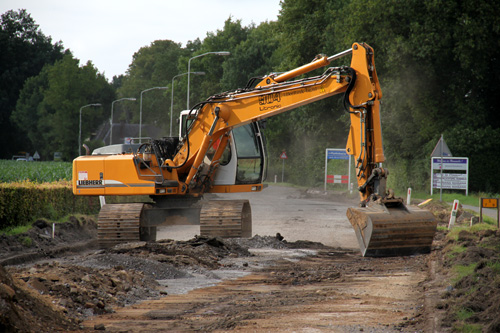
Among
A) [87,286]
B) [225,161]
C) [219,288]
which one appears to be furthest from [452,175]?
[87,286]

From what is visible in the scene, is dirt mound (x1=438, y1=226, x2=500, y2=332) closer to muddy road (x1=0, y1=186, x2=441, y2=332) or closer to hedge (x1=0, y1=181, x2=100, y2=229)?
muddy road (x1=0, y1=186, x2=441, y2=332)

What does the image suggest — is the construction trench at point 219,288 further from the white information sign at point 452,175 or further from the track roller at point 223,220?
the white information sign at point 452,175

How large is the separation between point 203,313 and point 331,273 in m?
3.78

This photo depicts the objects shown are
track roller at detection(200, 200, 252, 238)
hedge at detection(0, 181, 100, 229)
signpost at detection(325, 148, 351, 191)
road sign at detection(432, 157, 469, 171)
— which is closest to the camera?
track roller at detection(200, 200, 252, 238)

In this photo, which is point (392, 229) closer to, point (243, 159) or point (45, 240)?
point (243, 159)

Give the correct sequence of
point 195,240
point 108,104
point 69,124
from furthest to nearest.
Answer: point 108,104
point 69,124
point 195,240

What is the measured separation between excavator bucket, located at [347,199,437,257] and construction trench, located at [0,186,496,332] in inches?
12.2

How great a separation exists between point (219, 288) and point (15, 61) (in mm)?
87319

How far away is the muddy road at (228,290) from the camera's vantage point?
7539 mm

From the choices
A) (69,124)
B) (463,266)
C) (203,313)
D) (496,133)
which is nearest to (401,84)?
(496,133)

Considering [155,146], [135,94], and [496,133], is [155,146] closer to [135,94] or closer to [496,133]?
[496,133]

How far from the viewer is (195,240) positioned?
15.1 metres

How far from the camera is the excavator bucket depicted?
12.2m

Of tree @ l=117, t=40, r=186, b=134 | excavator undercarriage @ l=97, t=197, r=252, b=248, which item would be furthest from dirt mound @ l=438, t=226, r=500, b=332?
tree @ l=117, t=40, r=186, b=134
